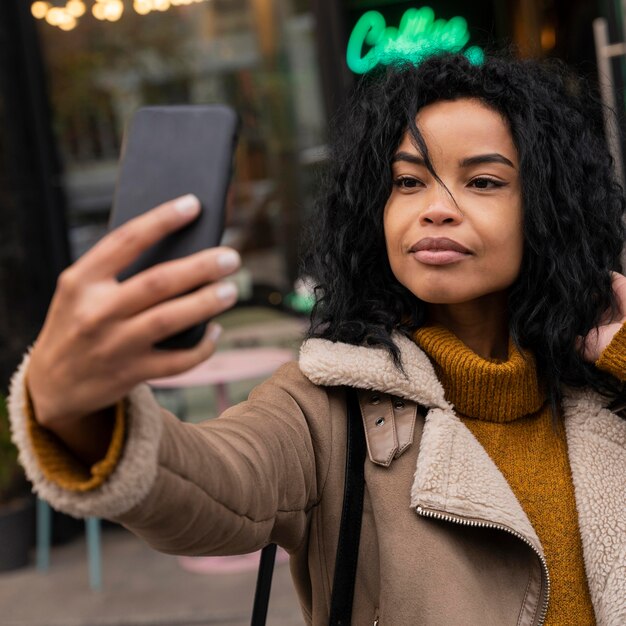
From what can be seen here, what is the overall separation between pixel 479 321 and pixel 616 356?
0.27 meters

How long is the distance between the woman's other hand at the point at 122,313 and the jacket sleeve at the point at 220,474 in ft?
0.30

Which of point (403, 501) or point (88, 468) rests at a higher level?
point (88, 468)

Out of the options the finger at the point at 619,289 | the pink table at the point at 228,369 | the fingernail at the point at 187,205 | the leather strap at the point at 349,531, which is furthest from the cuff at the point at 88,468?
the pink table at the point at 228,369

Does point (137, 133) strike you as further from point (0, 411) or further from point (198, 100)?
point (198, 100)

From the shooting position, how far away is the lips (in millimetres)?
1661

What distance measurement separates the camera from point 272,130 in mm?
5320

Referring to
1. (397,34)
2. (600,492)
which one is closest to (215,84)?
(397,34)

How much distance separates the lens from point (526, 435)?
5.84ft

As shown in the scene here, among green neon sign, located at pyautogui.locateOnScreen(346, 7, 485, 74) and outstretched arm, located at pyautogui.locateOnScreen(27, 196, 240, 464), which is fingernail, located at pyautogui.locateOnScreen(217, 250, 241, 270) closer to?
outstretched arm, located at pyautogui.locateOnScreen(27, 196, 240, 464)

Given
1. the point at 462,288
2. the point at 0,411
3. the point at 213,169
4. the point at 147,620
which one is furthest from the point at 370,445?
the point at 0,411

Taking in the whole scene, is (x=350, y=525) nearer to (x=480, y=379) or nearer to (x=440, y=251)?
(x=480, y=379)

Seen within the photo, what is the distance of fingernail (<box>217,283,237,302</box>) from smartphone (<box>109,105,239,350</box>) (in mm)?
53

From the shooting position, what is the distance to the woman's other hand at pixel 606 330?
1830 millimetres

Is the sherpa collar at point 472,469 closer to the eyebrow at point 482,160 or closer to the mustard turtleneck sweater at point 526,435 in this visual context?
the mustard turtleneck sweater at point 526,435
